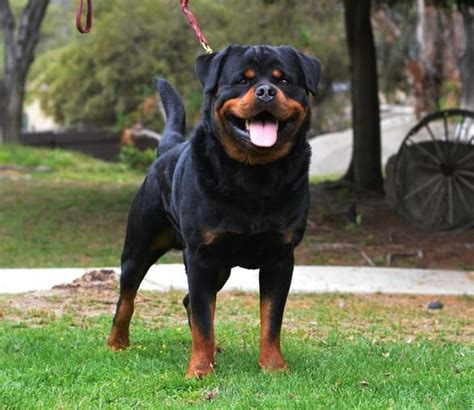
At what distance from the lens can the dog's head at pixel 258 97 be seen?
516 cm

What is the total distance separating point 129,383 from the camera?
17.7 feet

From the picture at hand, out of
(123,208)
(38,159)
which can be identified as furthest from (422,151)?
(38,159)

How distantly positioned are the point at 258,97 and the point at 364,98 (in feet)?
40.5

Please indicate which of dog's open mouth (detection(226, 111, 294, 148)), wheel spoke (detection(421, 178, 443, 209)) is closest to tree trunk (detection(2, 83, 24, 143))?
wheel spoke (detection(421, 178, 443, 209))

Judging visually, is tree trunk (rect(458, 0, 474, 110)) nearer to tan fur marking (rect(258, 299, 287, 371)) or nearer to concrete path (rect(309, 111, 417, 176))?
concrete path (rect(309, 111, 417, 176))

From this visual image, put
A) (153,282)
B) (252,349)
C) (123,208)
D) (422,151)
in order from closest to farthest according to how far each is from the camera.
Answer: (252,349), (153,282), (422,151), (123,208)

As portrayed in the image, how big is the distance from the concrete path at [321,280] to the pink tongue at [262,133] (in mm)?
4660

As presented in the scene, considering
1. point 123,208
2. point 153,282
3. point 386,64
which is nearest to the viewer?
point 153,282

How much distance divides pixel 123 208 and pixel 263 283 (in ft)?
35.9

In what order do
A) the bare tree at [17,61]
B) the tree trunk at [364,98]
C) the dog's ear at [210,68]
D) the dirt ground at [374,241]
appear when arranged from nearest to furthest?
1. the dog's ear at [210,68]
2. the dirt ground at [374,241]
3. the tree trunk at [364,98]
4. the bare tree at [17,61]

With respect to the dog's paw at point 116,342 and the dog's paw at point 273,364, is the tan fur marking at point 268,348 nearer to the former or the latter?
the dog's paw at point 273,364

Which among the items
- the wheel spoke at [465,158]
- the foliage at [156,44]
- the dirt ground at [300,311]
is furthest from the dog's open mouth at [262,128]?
the foliage at [156,44]

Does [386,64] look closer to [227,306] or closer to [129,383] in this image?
[227,306]

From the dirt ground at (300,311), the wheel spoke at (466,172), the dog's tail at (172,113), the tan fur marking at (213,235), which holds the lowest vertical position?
the dirt ground at (300,311)
